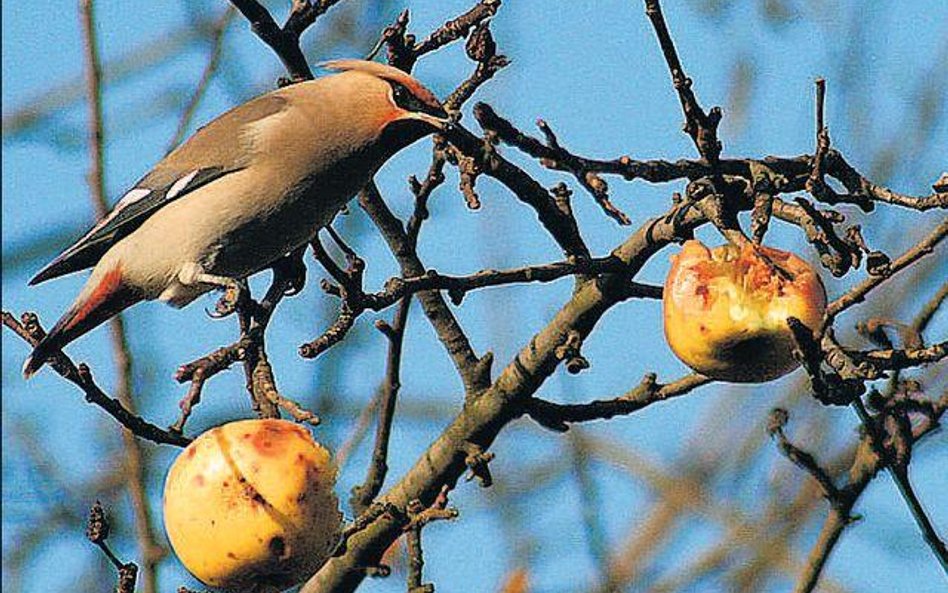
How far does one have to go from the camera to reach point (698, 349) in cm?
256

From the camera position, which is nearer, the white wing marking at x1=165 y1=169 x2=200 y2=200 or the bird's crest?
the bird's crest

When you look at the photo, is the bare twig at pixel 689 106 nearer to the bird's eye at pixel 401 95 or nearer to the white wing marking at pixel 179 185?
the bird's eye at pixel 401 95

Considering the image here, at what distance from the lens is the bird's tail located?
3348 millimetres

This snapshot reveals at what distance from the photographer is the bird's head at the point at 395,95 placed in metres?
3.13

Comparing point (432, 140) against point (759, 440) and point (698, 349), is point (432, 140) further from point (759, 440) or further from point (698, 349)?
point (759, 440)

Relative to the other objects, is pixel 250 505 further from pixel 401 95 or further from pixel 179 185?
pixel 179 185

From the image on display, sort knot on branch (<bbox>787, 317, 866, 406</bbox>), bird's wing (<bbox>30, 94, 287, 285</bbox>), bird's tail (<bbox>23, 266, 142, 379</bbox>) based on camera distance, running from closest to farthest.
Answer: knot on branch (<bbox>787, 317, 866, 406</bbox>)
bird's tail (<bbox>23, 266, 142, 379</bbox>)
bird's wing (<bbox>30, 94, 287, 285</bbox>)

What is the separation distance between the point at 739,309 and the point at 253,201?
1241 mm

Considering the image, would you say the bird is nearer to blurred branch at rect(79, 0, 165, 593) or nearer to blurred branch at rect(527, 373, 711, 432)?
blurred branch at rect(79, 0, 165, 593)

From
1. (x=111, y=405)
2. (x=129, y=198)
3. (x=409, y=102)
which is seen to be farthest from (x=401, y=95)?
(x=111, y=405)

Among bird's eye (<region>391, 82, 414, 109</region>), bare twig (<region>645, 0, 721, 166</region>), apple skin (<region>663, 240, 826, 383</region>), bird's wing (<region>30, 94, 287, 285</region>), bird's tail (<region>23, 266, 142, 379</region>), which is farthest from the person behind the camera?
bird's wing (<region>30, 94, 287, 285</region>)

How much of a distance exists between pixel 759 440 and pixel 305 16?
2088 millimetres

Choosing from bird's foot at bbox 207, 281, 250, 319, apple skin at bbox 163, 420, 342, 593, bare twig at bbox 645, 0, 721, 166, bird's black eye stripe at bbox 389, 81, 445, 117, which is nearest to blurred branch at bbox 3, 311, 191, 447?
apple skin at bbox 163, 420, 342, 593

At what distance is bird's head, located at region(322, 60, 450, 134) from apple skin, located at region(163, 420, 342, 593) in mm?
719
